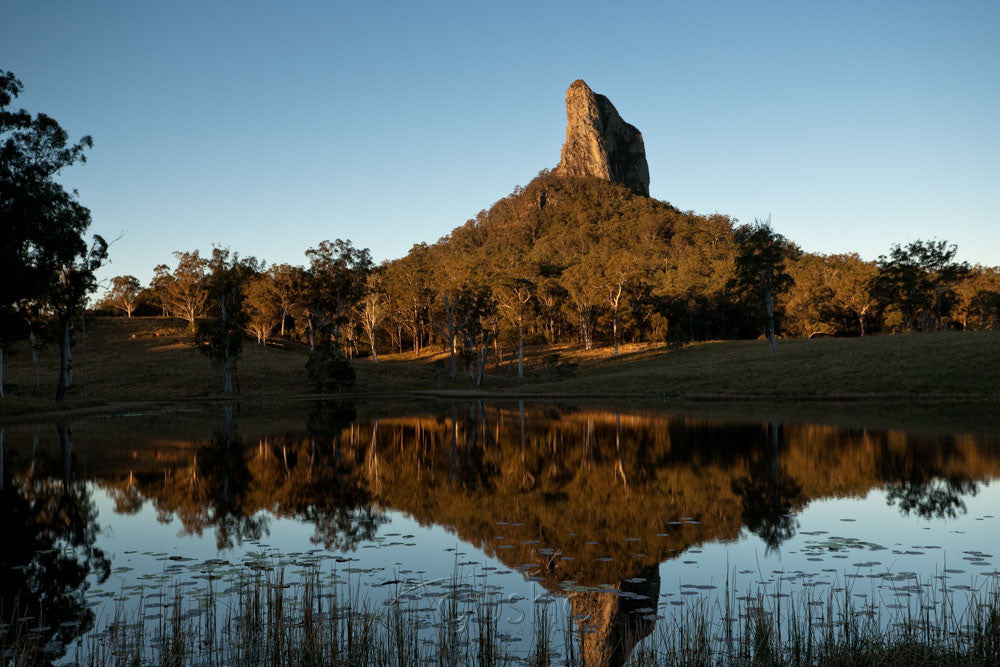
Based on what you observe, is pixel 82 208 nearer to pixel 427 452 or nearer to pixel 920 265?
pixel 427 452

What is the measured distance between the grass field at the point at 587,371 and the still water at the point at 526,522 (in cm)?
2491

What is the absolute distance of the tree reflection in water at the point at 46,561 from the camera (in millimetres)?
8531

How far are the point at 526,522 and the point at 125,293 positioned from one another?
444 feet

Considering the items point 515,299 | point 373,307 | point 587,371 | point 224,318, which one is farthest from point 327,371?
point 373,307

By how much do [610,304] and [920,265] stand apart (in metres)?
42.0

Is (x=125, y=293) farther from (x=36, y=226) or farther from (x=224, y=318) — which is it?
(x=36, y=226)

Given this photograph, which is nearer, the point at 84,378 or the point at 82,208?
the point at 82,208

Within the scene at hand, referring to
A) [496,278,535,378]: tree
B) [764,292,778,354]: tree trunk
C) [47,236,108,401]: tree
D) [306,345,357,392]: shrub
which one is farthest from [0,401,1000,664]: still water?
[496,278,535,378]: tree

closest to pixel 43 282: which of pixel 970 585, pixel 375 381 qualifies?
pixel 375 381

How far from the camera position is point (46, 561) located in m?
12.3

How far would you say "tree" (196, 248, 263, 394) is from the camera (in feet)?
215

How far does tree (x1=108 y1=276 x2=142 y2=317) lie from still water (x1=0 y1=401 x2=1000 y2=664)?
361 feet

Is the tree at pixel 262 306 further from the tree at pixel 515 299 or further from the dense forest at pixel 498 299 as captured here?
the tree at pixel 515 299

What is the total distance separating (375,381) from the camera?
79250 mm
